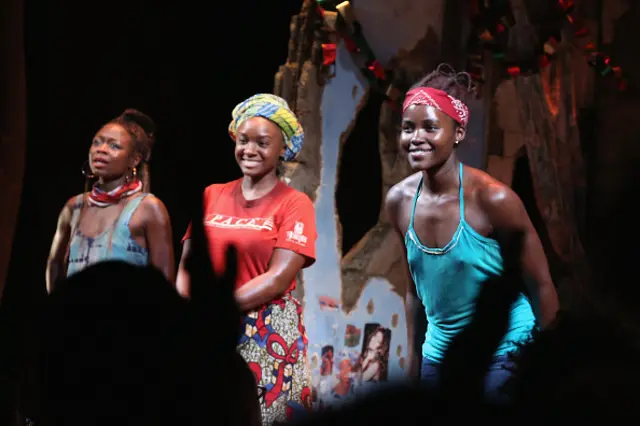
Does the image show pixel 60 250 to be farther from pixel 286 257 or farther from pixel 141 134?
pixel 286 257

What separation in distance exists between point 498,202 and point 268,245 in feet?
2.70

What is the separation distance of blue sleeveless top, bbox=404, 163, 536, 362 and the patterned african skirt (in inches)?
18.5

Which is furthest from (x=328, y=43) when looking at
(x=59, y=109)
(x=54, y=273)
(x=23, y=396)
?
(x=23, y=396)

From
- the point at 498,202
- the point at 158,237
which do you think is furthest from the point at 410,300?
the point at 158,237

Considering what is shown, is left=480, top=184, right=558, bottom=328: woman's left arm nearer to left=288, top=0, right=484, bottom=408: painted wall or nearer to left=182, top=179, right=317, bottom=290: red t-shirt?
left=182, top=179, right=317, bottom=290: red t-shirt

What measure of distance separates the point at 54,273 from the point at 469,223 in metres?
1.68

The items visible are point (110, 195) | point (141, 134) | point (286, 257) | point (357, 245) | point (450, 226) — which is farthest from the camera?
point (357, 245)

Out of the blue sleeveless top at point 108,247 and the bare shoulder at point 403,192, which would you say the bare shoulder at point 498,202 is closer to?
the bare shoulder at point 403,192

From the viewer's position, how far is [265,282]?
112 inches

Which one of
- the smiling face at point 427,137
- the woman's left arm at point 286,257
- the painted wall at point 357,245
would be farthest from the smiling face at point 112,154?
the painted wall at point 357,245

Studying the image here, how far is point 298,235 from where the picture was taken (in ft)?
9.76

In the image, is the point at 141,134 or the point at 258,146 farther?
the point at 141,134

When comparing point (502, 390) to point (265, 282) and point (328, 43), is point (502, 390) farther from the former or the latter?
point (328, 43)

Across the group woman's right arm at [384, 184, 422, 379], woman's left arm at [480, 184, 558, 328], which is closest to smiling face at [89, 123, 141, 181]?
woman's right arm at [384, 184, 422, 379]
